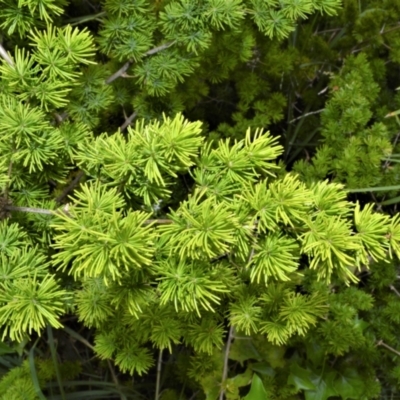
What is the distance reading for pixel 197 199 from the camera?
59 centimetres

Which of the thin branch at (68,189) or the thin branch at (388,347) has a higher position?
the thin branch at (68,189)

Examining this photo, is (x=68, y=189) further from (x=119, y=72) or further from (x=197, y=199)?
(x=197, y=199)

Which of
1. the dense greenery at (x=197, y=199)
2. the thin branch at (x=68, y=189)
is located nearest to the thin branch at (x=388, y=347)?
the dense greenery at (x=197, y=199)

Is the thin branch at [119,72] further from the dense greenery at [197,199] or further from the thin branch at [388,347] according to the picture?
the thin branch at [388,347]

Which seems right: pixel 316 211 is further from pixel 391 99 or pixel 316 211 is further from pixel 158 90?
pixel 391 99

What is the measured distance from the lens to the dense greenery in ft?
1.91

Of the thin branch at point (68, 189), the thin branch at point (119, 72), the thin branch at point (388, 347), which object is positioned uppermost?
the thin branch at point (119, 72)

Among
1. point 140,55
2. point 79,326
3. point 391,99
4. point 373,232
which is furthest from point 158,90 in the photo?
point 79,326

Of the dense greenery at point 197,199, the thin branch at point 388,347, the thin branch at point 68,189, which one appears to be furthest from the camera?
the thin branch at point 388,347

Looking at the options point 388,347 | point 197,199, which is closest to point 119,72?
point 197,199

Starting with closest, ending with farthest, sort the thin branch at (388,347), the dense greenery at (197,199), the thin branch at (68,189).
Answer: the dense greenery at (197,199), the thin branch at (68,189), the thin branch at (388,347)

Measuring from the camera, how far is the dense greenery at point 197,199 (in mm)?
583

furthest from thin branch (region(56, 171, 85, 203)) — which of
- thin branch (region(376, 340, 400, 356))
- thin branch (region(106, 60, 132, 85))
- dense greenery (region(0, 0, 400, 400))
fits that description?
thin branch (region(376, 340, 400, 356))

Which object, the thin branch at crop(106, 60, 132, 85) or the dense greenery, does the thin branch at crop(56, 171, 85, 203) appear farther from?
the thin branch at crop(106, 60, 132, 85)
